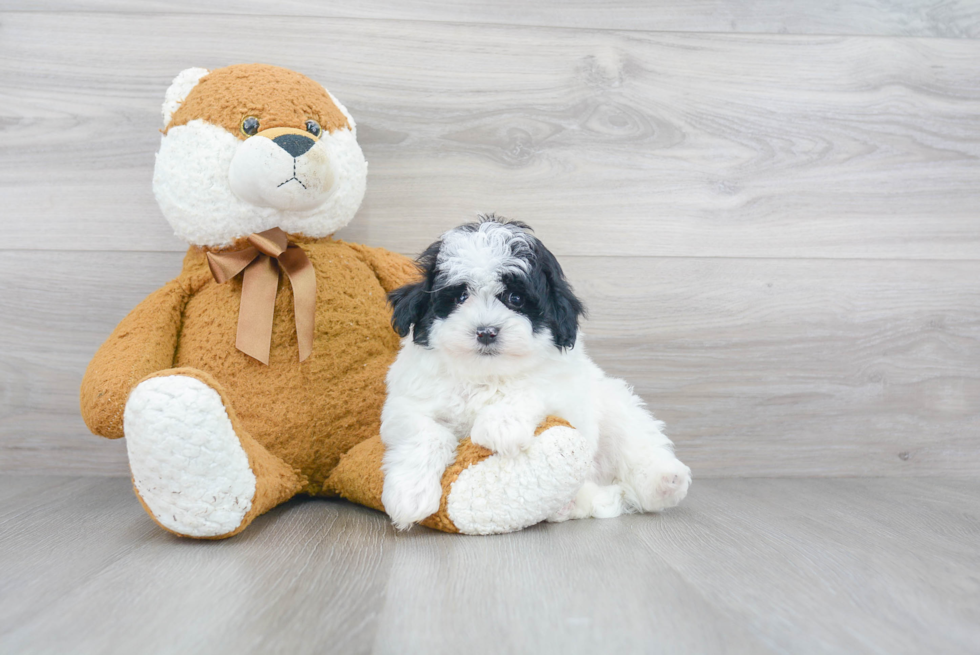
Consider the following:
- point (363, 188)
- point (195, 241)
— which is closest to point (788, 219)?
point (363, 188)

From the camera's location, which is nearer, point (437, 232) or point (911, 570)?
point (911, 570)

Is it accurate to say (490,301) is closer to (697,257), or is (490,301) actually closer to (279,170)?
(279,170)

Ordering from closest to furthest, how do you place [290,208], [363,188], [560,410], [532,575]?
[532,575], [560,410], [290,208], [363,188]

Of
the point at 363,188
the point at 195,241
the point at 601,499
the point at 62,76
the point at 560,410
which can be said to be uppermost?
the point at 62,76

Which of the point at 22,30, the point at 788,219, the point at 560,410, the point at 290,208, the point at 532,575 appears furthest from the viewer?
the point at 788,219

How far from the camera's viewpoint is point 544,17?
4.92ft

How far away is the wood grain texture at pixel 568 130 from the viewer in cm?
144

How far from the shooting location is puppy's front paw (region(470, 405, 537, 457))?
97 cm

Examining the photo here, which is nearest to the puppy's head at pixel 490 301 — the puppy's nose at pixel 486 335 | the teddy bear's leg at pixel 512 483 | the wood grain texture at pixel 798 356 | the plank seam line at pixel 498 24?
the puppy's nose at pixel 486 335

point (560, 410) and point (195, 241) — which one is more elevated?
point (195, 241)

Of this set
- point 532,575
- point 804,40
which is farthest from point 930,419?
Result: point 532,575

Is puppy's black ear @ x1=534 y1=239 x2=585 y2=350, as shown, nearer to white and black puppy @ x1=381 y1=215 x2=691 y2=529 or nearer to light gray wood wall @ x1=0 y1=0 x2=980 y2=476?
white and black puppy @ x1=381 y1=215 x2=691 y2=529

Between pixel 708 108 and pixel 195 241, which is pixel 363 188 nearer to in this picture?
pixel 195 241

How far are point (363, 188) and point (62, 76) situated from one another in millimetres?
731
